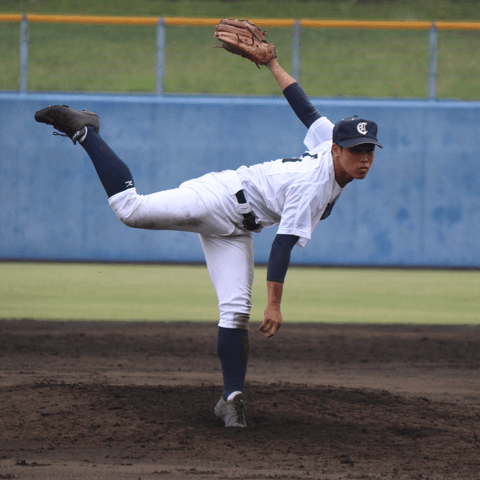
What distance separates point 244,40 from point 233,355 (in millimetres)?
1706

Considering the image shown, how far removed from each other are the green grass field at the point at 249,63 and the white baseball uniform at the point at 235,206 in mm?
12546

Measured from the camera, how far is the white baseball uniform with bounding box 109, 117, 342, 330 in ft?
11.1

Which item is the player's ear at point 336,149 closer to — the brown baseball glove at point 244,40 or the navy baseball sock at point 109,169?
the brown baseball glove at point 244,40

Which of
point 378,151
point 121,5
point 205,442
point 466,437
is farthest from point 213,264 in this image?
point 121,5

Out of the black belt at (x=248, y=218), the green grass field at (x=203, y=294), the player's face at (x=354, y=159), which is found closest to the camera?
the player's face at (x=354, y=159)

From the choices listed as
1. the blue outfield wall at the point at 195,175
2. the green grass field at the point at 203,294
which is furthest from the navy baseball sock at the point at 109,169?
the blue outfield wall at the point at 195,175

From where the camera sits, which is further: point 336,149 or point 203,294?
point 203,294

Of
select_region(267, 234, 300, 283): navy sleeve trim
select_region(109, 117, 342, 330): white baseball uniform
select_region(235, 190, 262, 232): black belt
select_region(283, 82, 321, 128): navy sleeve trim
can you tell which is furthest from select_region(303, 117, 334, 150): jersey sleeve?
select_region(267, 234, 300, 283): navy sleeve trim

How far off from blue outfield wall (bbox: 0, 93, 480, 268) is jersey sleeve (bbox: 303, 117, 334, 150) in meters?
7.33

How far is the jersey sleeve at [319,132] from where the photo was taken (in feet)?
12.5

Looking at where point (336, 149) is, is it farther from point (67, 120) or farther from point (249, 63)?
point (249, 63)

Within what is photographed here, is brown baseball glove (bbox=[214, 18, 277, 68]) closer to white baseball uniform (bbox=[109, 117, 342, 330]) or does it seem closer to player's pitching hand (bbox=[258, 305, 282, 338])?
white baseball uniform (bbox=[109, 117, 342, 330])

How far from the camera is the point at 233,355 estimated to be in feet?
11.7

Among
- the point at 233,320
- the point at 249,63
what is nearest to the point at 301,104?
the point at 233,320
